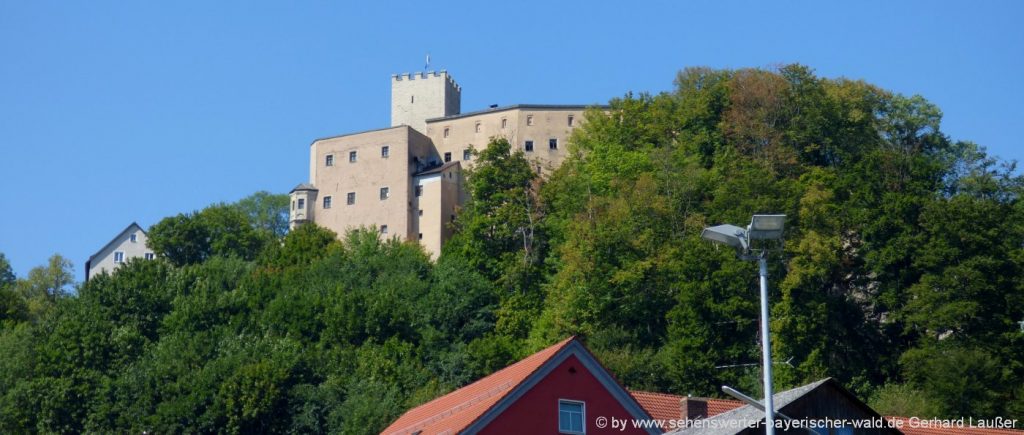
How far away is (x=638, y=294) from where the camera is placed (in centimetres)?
7956

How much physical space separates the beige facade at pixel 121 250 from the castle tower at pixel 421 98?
2512 cm

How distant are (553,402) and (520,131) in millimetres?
77603

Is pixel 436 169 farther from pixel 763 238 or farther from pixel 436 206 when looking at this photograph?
pixel 763 238

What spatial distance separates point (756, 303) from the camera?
75000 mm

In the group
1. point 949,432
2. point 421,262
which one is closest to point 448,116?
point 421,262

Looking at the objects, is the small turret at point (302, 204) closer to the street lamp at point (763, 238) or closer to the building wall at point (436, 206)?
the building wall at point (436, 206)

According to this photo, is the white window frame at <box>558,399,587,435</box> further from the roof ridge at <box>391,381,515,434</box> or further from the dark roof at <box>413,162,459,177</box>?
the dark roof at <box>413,162,459,177</box>

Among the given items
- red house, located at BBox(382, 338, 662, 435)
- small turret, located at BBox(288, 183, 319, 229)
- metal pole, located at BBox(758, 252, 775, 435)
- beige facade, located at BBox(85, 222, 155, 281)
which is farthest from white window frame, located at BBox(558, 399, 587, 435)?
beige facade, located at BBox(85, 222, 155, 281)

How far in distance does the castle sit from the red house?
230 ft

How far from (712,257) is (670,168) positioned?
43.2 feet

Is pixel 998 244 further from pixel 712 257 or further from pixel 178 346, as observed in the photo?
pixel 178 346

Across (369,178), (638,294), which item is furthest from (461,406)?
(369,178)

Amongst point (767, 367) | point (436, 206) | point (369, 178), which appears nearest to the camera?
point (767, 367)

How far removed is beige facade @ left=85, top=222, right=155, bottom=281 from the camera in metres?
139
